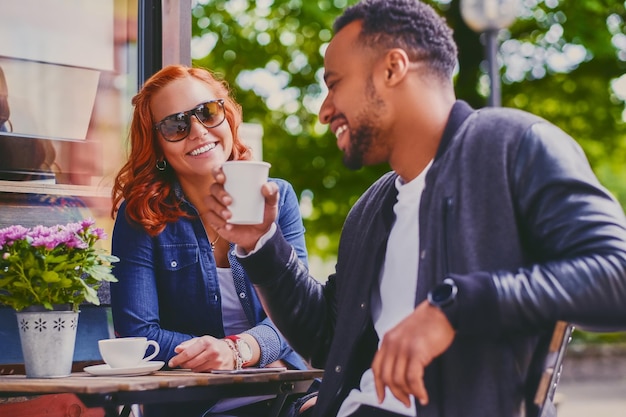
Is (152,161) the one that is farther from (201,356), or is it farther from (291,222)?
(201,356)

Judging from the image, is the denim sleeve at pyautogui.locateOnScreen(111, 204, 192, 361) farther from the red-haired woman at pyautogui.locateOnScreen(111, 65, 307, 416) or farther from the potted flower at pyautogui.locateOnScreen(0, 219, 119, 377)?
the potted flower at pyautogui.locateOnScreen(0, 219, 119, 377)

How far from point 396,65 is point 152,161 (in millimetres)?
1412

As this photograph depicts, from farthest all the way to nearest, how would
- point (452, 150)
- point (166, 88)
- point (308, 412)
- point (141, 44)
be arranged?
point (141, 44), point (166, 88), point (308, 412), point (452, 150)

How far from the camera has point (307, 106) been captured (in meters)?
12.1

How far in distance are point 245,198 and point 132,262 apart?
33.2 inches

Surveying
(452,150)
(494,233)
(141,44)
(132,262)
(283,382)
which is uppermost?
(141,44)

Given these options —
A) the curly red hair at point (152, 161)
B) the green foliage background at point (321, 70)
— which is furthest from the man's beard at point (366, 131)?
the green foliage background at point (321, 70)

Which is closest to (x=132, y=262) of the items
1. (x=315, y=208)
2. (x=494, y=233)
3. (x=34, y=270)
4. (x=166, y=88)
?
(x=34, y=270)

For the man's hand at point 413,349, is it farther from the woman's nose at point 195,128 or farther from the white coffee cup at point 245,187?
the woman's nose at point 195,128

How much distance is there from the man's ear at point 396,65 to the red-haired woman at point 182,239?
3.36 ft

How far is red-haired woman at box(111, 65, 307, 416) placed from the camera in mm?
2951

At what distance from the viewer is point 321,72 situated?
1174 cm

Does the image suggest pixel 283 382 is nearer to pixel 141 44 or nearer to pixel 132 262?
pixel 132 262

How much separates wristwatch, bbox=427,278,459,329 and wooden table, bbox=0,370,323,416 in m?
0.84
